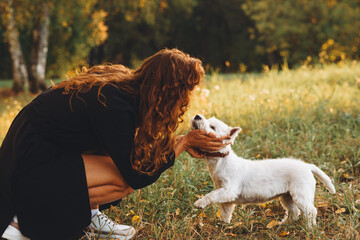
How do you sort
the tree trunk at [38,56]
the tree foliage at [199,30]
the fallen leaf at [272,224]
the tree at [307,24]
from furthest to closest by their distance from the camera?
the tree at [307,24] < the tree foliage at [199,30] < the tree trunk at [38,56] < the fallen leaf at [272,224]

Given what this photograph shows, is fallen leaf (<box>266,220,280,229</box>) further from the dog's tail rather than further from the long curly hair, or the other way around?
the long curly hair

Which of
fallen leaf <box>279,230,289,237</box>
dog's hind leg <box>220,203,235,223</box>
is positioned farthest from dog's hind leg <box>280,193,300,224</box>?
dog's hind leg <box>220,203,235,223</box>

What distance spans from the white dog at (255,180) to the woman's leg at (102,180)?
0.72 metres

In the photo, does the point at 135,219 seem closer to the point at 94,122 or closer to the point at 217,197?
the point at 217,197

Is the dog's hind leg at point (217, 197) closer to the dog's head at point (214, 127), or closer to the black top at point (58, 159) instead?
the dog's head at point (214, 127)

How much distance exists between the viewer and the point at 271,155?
181 inches

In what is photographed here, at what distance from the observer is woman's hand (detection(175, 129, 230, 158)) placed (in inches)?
114

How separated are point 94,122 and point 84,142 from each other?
0.81 feet

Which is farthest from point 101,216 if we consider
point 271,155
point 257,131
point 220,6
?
point 220,6

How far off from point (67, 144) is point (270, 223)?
5.94 ft

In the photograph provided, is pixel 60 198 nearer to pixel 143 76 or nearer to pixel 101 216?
pixel 101 216

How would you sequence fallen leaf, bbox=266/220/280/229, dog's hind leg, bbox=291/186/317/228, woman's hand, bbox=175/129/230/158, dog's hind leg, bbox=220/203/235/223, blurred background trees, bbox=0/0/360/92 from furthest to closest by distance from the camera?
blurred background trees, bbox=0/0/360/92
dog's hind leg, bbox=220/203/235/223
fallen leaf, bbox=266/220/280/229
dog's hind leg, bbox=291/186/317/228
woman's hand, bbox=175/129/230/158

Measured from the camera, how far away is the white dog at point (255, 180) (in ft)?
9.91

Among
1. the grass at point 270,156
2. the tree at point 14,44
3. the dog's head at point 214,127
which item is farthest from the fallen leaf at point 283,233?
the tree at point 14,44
